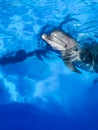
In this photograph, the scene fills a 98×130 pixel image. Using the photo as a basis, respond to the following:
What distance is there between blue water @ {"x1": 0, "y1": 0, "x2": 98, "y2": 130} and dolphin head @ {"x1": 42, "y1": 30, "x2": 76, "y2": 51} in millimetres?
150

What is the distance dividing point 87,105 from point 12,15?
2949 mm

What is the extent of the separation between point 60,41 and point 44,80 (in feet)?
2.33

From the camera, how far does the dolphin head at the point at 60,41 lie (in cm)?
514

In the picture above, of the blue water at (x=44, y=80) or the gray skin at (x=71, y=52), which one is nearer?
the blue water at (x=44, y=80)

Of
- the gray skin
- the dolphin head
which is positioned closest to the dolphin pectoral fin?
the gray skin

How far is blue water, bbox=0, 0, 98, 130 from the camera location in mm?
4391

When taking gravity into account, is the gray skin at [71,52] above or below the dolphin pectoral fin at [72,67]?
above

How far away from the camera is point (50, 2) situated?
709 cm

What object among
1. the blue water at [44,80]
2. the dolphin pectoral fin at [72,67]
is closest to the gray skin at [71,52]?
the dolphin pectoral fin at [72,67]

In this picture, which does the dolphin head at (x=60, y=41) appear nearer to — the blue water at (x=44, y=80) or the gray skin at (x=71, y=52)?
the gray skin at (x=71, y=52)

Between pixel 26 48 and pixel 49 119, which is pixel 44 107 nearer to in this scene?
pixel 49 119

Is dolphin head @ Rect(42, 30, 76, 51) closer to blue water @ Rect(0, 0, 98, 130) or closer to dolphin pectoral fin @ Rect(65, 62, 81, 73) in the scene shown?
blue water @ Rect(0, 0, 98, 130)

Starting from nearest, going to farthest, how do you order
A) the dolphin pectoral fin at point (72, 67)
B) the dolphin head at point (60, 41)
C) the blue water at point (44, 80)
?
the blue water at point (44, 80), the dolphin pectoral fin at point (72, 67), the dolphin head at point (60, 41)

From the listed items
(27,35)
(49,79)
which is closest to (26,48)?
(27,35)
